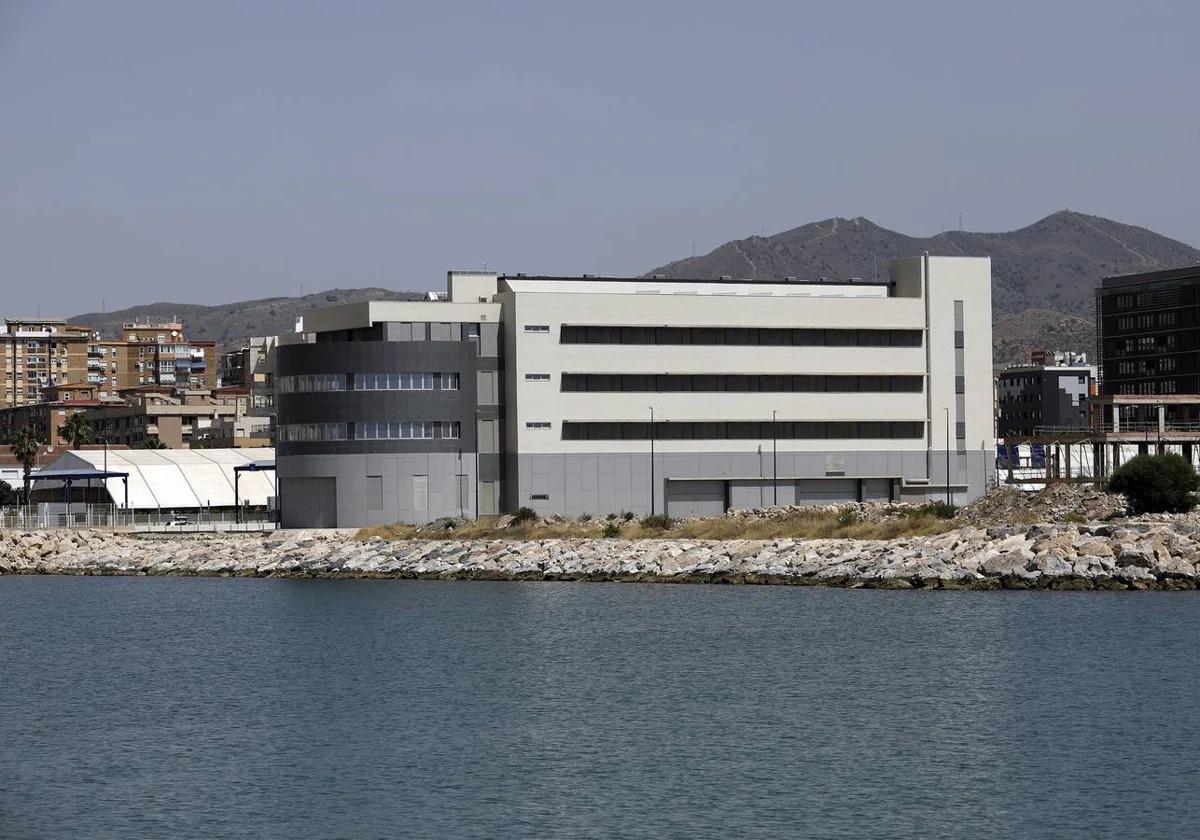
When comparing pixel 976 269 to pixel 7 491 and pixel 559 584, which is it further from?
pixel 7 491

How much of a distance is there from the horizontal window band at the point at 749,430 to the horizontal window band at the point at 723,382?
189 cm

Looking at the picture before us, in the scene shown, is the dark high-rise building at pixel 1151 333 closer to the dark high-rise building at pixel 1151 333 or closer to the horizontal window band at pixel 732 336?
the dark high-rise building at pixel 1151 333

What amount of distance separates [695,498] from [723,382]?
681cm

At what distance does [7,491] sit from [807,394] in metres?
74.4

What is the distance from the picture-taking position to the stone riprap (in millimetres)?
70625

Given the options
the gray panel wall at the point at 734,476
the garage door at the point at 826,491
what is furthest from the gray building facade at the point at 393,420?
the garage door at the point at 826,491

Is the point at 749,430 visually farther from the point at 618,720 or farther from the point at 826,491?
the point at 618,720

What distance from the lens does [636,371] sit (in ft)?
336

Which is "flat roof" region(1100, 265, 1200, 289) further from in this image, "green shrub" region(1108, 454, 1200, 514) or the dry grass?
the dry grass

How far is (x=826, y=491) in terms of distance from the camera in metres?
106

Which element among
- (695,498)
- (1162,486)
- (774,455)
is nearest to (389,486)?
(695,498)

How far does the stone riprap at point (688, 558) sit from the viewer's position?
232 ft

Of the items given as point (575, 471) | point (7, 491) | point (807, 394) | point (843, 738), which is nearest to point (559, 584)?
point (575, 471)

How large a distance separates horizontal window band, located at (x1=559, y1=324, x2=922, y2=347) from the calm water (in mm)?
34502
